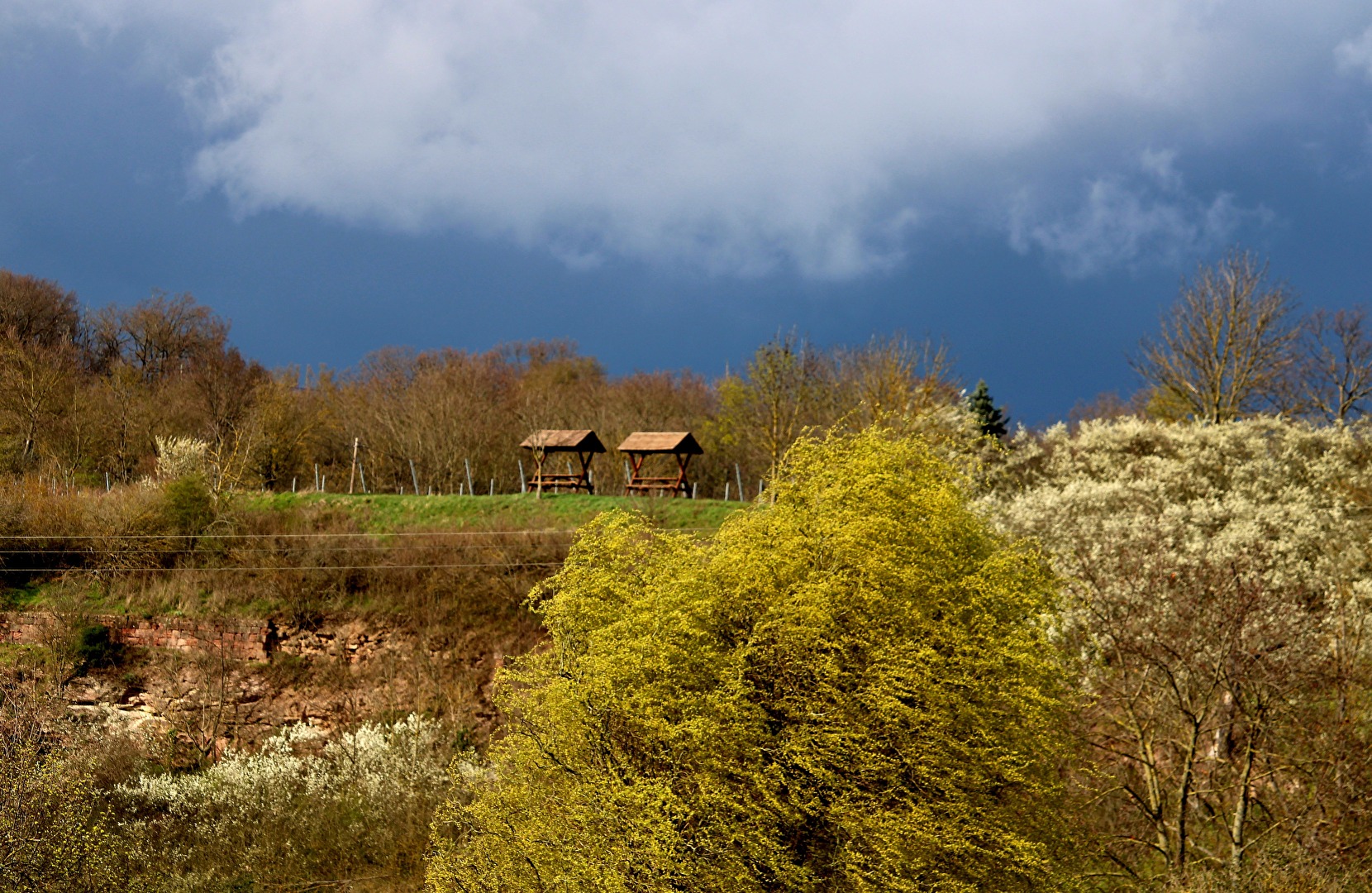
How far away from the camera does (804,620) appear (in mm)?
7742

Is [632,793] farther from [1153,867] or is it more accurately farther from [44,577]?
[44,577]

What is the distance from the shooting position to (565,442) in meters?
30.7

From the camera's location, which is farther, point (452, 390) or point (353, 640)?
point (452, 390)

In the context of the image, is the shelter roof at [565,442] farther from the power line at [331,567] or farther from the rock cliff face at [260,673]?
the rock cliff face at [260,673]

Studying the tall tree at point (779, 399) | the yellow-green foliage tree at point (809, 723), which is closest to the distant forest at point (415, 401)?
the tall tree at point (779, 399)

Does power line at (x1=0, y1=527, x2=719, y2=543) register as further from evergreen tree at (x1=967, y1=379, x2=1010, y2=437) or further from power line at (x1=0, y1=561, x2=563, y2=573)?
evergreen tree at (x1=967, y1=379, x2=1010, y2=437)

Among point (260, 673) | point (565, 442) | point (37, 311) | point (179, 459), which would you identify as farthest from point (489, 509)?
point (37, 311)

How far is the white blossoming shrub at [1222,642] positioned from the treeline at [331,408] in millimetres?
8664

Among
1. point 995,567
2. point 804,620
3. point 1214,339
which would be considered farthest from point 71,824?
point 1214,339

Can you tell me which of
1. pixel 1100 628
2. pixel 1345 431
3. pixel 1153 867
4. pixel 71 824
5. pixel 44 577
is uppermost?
pixel 1345 431

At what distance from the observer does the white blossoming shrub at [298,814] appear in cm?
1447

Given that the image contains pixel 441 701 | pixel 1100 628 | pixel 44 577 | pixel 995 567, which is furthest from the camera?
pixel 44 577

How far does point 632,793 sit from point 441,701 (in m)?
15.7

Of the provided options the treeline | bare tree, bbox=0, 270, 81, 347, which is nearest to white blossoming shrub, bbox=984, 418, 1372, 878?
the treeline
